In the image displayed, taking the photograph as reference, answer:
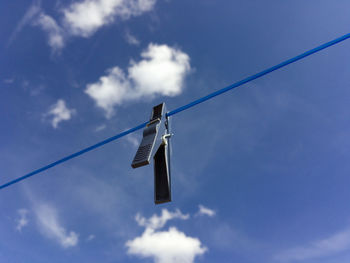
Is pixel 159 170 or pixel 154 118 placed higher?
pixel 154 118

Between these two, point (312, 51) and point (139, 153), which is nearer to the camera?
point (139, 153)

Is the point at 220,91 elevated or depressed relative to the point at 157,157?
elevated

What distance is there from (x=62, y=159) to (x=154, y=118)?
2.45 m

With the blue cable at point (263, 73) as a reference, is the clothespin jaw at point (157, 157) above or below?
below

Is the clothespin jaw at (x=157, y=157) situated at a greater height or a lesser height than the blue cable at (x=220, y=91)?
lesser

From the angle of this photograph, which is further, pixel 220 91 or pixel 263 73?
pixel 220 91

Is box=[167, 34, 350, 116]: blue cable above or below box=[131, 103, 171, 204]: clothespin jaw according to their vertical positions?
above

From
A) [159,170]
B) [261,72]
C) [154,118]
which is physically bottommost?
[159,170]

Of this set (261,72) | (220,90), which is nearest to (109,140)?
(220,90)

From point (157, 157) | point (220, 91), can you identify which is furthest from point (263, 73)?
point (157, 157)

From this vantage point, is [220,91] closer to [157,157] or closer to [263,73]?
[263,73]

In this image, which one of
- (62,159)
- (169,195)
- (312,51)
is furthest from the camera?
(62,159)

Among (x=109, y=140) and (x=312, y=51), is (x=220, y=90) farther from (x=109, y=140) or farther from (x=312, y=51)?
(x=109, y=140)

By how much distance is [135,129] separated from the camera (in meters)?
5.03
